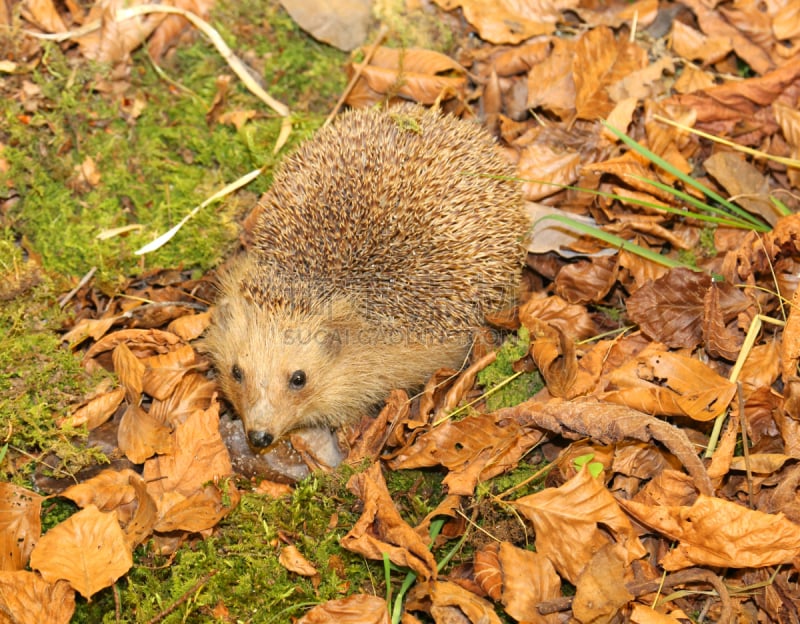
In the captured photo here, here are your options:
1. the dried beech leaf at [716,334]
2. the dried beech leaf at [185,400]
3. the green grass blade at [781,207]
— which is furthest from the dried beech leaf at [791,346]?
the dried beech leaf at [185,400]

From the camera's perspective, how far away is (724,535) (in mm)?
3615

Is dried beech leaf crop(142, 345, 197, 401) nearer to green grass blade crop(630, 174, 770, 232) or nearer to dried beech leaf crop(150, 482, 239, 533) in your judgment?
dried beech leaf crop(150, 482, 239, 533)

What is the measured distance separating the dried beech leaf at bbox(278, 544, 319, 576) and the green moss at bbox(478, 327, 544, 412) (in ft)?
4.50

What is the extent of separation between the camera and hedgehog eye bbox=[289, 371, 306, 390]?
4762 millimetres

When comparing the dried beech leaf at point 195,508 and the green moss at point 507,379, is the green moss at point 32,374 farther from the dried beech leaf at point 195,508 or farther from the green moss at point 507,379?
the green moss at point 507,379

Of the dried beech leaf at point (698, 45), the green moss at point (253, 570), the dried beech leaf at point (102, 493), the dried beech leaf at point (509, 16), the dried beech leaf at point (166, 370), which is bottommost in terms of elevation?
the green moss at point (253, 570)

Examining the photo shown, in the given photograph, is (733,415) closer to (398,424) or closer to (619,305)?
(619,305)

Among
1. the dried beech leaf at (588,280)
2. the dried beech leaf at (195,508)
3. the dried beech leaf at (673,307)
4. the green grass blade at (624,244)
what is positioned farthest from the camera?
the dried beech leaf at (588,280)

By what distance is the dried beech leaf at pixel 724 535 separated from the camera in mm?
3568

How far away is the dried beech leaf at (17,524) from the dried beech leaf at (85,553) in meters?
0.12

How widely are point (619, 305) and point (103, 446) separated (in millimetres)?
3338

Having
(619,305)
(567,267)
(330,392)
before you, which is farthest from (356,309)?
(619,305)

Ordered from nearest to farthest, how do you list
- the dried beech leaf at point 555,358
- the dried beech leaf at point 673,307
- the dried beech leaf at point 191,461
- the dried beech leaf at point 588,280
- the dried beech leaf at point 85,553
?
the dried beech leaf at point 85,553, the dried beech leaf at point 191,461, the dried beech leaf at point 555,358, the dried beech leaf at point 673,307, the dried beech leaf at point 588,280

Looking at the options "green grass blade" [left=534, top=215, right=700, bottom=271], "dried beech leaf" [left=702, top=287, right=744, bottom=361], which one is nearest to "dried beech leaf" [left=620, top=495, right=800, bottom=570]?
"dried beech leaf" [left=702, top=287, right=744, bottom=361]
